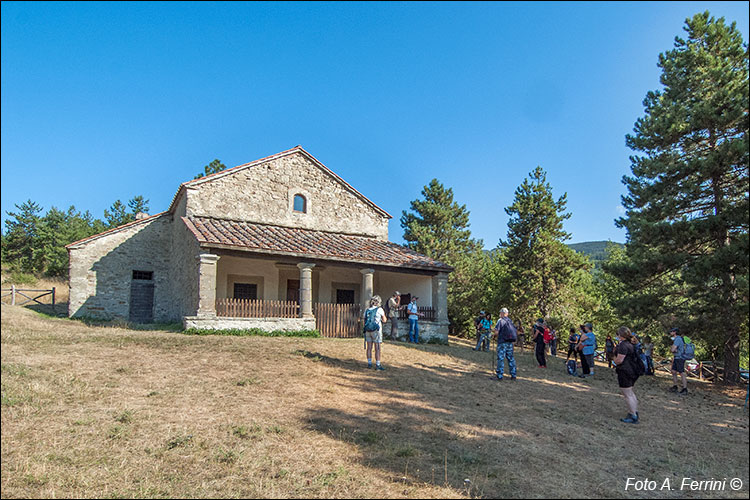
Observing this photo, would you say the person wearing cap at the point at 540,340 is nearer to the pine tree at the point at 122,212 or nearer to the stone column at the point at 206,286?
the stone column at the point at 206,286

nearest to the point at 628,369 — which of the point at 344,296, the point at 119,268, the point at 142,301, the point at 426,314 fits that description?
the point at 426,314

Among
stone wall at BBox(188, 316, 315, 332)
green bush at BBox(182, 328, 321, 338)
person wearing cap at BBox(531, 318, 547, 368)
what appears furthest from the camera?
stone wall at BBox(188, 316, 315, 332)

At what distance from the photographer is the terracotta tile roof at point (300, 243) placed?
1494 centimetres

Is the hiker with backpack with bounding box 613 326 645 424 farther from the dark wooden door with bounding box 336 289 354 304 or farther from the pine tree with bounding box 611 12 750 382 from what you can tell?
the dark wooden door with bounding box 336 289 354 304

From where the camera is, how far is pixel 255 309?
1470 cm

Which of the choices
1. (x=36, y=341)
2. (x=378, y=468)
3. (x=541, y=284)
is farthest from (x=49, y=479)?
(x=541, y=284)

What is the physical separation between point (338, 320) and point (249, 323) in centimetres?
330

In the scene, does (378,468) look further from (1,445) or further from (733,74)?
(733,74)

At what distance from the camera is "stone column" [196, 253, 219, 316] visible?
13.8 metres

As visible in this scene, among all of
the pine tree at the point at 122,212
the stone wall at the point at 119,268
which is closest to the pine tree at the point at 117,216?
the pine tree at the point at 122,212

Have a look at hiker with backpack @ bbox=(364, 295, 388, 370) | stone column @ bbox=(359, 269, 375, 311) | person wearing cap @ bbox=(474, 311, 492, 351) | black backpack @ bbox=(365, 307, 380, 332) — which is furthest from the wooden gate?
black backpack @ bbox=(365, 307, 380, 332)

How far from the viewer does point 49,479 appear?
13.7 feet

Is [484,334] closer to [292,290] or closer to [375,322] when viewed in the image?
[375,322]

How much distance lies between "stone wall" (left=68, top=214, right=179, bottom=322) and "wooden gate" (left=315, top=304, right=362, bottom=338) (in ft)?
22.9
